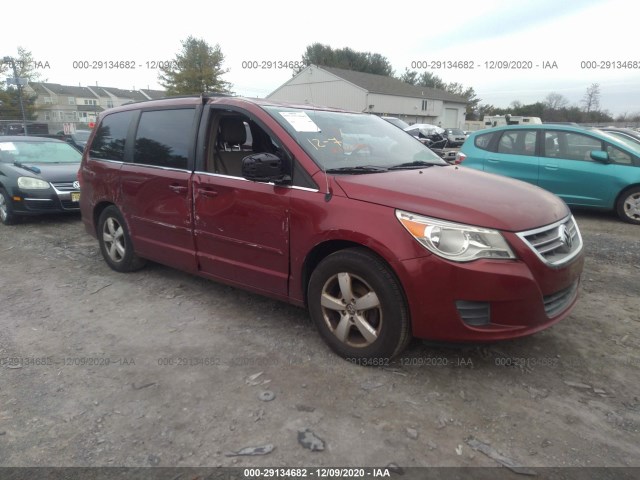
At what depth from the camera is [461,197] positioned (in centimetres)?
279

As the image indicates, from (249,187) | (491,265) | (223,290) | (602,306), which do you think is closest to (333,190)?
(249,187)

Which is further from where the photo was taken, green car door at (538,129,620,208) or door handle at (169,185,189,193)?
green car door at (538,129,620,208)

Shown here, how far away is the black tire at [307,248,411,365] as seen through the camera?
274 cm

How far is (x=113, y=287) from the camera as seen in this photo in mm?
4578

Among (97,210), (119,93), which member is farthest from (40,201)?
(119,93)

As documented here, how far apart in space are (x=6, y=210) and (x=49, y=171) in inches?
36.4

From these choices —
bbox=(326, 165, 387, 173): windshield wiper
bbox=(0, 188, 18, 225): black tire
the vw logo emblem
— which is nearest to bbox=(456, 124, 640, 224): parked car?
the vw logo emblem

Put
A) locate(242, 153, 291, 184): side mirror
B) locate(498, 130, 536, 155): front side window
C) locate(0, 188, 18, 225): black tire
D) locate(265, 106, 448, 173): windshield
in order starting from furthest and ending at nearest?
locate(498, 130, 536, 155): front side window → locate(0, 188, 18, 225): black tire → locate(265, 106, 448, 173): windshield → locate(242, 153, 291, 184): side mirror

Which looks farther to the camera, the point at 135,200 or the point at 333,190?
the point at 135,200

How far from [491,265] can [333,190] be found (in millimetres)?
1092

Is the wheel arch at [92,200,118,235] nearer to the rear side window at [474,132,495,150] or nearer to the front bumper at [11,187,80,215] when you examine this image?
the front bumper at [11,187,80,215]

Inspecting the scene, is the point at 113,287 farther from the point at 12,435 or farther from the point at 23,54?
the point at 23,54

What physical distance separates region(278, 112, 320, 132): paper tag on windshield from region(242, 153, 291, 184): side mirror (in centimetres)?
37

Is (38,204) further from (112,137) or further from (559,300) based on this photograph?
(559,300)
